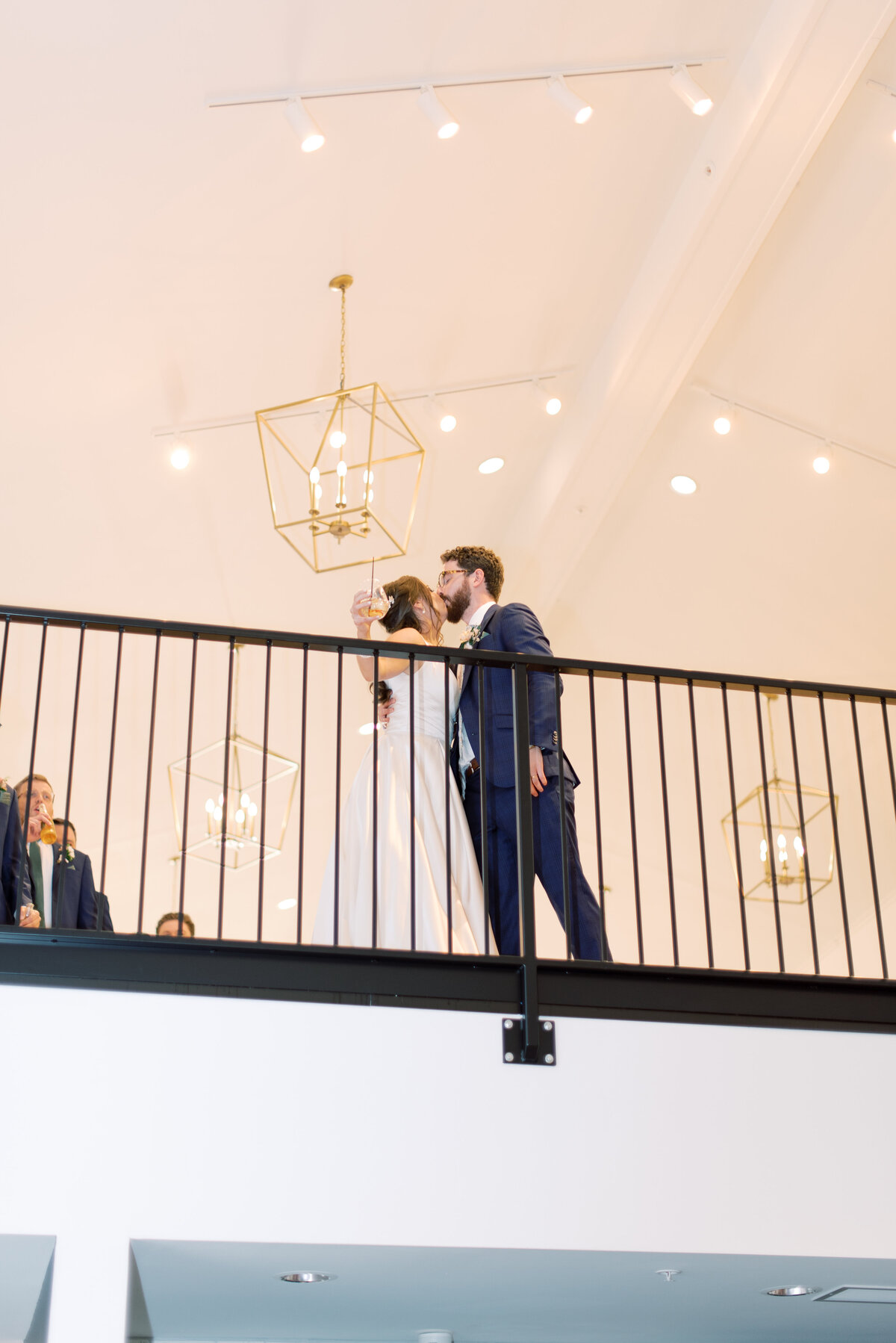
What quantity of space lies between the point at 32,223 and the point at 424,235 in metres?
1.66

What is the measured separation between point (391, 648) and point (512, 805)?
644 mm

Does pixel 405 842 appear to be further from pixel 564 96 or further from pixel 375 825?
pixel 564 96

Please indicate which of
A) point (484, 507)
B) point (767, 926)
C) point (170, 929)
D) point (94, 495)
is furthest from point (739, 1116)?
point (767, 926)

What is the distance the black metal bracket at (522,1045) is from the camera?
11.5ft

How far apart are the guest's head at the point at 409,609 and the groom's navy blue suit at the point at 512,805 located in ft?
0.91

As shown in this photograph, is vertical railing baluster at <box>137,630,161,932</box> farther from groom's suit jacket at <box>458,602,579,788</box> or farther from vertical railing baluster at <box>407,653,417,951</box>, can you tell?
groom's suit jacket at <box>458,602,579,788</box>

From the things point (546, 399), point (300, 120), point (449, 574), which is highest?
point (546, 399)

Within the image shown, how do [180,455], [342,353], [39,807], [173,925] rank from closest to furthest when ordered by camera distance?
[39,807] → [342,353] → [180,455] → [173,925]

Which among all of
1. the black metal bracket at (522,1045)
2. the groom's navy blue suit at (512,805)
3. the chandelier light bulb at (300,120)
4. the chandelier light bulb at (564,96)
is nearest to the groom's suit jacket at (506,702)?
the groom's navy blue suit at (512,805)

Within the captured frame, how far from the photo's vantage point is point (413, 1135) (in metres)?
3.35

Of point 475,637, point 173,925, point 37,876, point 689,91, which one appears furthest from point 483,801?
point 173,925

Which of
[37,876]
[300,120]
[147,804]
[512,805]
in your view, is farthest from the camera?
[300,120]

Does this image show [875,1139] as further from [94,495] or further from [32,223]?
[94,495]

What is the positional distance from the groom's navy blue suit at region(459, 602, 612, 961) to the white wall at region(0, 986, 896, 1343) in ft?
1.53
